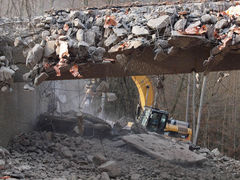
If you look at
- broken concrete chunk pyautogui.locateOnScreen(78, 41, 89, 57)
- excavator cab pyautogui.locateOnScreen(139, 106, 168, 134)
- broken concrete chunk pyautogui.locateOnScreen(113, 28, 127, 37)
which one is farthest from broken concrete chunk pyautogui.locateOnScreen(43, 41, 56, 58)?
excavator cab pyautogui.locateOnScreen(139, 106, 168, 134)

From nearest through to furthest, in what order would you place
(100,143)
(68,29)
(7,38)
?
(68,29)
(7,38)
(100,143)

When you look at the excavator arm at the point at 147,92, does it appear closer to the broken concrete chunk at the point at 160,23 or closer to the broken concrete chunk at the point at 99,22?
the broken concrete chunk at the point at 99,22

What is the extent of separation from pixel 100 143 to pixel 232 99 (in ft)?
27.4

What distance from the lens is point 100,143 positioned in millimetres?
6484

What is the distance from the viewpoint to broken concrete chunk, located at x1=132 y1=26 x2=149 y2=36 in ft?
12.6

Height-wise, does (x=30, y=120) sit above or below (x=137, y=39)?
below

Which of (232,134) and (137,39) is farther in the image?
(232,134)

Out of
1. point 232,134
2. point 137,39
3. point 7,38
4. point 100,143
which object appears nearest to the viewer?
point 137,39

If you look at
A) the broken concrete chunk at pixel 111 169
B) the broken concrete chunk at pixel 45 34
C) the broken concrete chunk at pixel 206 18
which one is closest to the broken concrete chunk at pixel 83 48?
the broken concrete chunk at pixel 45 34

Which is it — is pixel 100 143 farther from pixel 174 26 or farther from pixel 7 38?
pixel 174 26

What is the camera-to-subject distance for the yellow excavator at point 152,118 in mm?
9008

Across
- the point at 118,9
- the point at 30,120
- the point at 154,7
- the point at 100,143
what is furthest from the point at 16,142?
the point at 154,7

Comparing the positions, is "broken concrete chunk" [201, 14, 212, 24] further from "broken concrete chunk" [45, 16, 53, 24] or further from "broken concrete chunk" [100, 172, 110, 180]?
"broken concrete chunk" [100, 172, 110, 180]

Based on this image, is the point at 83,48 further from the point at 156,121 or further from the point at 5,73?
the point at 156,121
